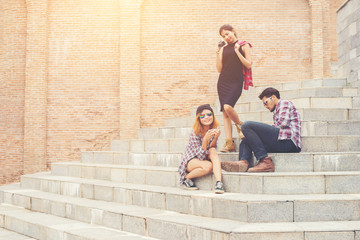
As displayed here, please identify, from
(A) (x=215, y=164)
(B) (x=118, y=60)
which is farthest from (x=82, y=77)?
(A) (x=215, y=164)

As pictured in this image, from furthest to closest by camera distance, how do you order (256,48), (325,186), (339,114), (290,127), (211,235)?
(256,48) → (339,114) → (290,127) → (325,186) → (211,235)

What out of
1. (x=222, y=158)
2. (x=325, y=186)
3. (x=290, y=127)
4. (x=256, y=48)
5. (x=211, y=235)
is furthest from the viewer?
(x=256, y=48)

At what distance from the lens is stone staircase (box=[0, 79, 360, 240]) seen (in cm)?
391

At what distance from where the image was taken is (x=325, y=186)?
4.39 meters

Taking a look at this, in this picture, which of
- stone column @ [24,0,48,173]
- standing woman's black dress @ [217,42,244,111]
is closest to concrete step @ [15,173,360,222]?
standing woman's black dress @ [217,42,244,111]

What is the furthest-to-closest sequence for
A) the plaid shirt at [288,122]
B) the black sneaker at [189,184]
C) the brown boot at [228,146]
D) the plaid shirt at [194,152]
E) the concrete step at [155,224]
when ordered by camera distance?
the brown boot at [228,146], the black sneaker at [189,184], the plaid shirt at [194,152], the plaid shirt at [288,122], the concrete step at [155,224]

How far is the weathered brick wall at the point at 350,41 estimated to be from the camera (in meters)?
8.07

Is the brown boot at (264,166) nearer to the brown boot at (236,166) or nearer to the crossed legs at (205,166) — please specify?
the brown boot at (236,166)

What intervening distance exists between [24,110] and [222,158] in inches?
310

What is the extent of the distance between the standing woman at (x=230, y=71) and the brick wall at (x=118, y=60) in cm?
579

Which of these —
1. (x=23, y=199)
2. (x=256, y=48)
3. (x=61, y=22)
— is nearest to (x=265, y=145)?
(x=23, y=199)

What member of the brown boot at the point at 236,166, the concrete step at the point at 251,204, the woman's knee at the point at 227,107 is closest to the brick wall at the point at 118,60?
the woman's knee at the point at 227,107

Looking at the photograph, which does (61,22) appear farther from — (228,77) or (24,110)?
(228,77)

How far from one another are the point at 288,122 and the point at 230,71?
1.21 meters
